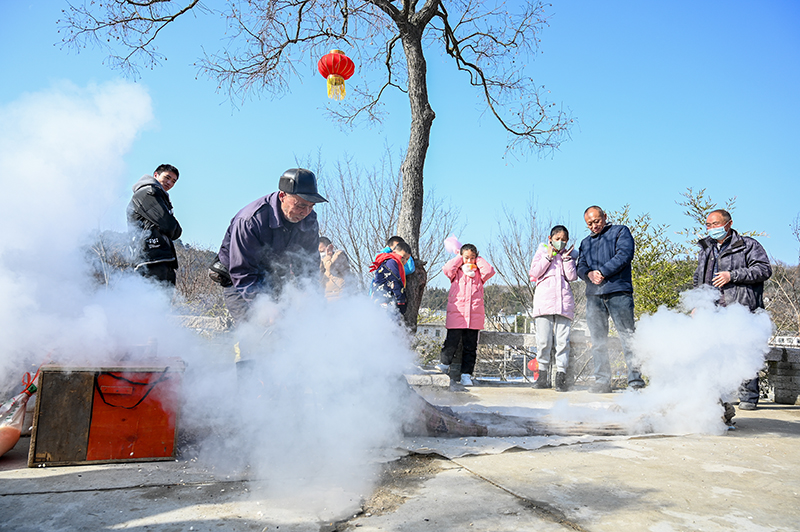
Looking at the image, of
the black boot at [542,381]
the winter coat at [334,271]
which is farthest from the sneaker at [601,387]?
the winter coat at [334,271]

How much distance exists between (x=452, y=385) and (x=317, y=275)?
3281 mm

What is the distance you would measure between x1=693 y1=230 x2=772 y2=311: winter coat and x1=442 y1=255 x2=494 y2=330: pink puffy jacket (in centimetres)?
250

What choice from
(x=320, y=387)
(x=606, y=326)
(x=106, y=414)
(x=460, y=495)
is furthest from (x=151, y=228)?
(x=606, y=326)

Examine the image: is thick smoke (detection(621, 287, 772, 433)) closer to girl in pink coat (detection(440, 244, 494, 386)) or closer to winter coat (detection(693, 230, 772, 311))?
winter coat (detection(693, 230, 772, 311))

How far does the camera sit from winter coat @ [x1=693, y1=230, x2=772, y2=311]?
499 cm

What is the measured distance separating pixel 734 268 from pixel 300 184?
460cm

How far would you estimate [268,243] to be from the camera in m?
3.48

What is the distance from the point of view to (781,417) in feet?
16.1

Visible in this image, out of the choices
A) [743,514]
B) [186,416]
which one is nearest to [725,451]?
[743,514]

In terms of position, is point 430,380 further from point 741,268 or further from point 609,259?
→ point 741,268

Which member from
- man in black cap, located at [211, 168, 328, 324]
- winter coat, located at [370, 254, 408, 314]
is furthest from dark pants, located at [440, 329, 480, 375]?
man in black cap, located at [211, 168, 328, 324]

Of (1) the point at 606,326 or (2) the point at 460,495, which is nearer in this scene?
(2) the point at 460,495

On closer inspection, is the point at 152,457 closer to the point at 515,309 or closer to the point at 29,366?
the point at 29,366

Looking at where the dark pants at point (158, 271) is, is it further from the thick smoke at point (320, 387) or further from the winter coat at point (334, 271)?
the winter coat at point (334, 271)
